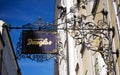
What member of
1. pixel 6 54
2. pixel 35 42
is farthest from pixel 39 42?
pixel 6 54

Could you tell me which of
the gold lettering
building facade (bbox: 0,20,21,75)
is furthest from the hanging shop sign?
building facade (bbox: 0,20,21,75)

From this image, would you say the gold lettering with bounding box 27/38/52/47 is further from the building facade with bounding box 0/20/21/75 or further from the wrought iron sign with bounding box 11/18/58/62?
the building facade with bounding box 0/20/21/75

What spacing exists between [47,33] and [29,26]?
0.59 meters

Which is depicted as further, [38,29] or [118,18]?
[38,29]

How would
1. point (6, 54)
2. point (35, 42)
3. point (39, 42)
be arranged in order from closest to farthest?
point (35, 42), point (39, 42), point (6, 54)

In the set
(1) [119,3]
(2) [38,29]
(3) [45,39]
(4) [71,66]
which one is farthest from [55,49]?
(4) [71,66]

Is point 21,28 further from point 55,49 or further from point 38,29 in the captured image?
point 55,49

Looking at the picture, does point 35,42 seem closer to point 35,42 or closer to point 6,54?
point 35,42

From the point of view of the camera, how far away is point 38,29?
25.8 ft

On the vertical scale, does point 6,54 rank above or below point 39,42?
below

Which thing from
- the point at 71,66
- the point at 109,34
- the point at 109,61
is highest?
the point at 109,34

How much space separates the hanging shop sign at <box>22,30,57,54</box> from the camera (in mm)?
7984

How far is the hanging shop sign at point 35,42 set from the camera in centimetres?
798

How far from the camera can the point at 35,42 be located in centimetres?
805
